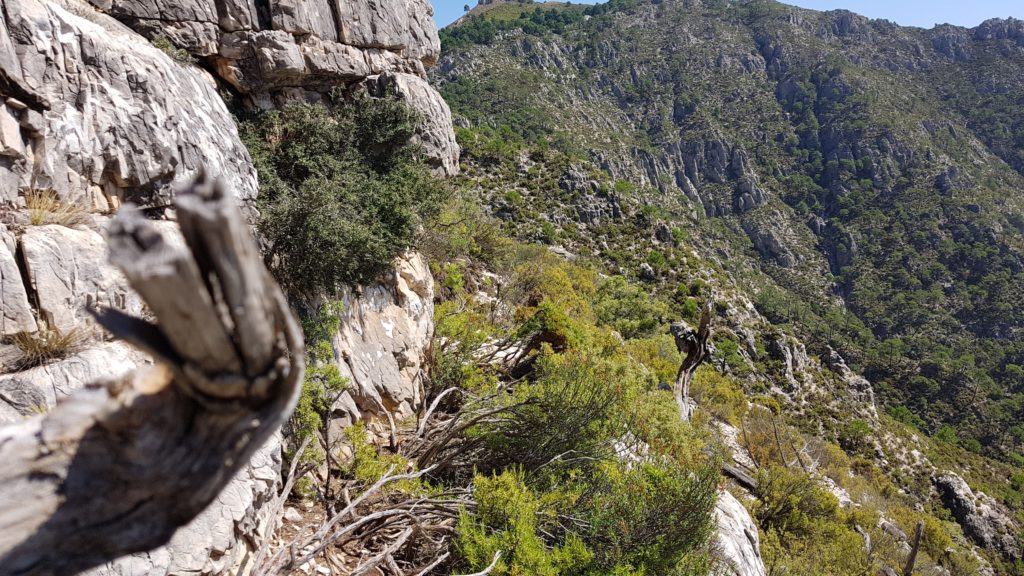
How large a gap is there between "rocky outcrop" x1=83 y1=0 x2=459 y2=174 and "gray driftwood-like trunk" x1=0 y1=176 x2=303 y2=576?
8410 mm

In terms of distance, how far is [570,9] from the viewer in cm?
13662

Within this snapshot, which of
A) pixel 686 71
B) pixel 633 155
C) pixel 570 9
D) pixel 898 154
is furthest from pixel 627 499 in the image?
pixel 570 9

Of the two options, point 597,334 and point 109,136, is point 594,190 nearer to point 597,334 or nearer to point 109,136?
point 597,334

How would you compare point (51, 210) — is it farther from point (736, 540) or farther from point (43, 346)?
point (736, 540)

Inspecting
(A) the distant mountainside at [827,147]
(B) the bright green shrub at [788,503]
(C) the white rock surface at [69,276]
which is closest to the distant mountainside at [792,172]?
(A) the distant mountainside at [827,147]

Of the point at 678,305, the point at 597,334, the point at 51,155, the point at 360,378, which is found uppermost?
the point at 51,155

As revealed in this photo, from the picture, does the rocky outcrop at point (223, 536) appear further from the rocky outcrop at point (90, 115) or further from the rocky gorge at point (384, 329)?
the rocky outcrop at point (90, 115)

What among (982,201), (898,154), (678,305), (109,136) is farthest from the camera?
(898,154)

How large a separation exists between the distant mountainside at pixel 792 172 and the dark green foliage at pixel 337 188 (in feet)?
96.3

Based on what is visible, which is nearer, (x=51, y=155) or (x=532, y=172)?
(x=51, y=155)

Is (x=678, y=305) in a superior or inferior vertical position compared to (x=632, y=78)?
inferior

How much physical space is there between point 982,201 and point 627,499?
11126 cm

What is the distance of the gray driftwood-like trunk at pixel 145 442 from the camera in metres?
1.17

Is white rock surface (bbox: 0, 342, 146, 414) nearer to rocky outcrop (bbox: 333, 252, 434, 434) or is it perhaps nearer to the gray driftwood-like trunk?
the gray driftwood-like trunk
